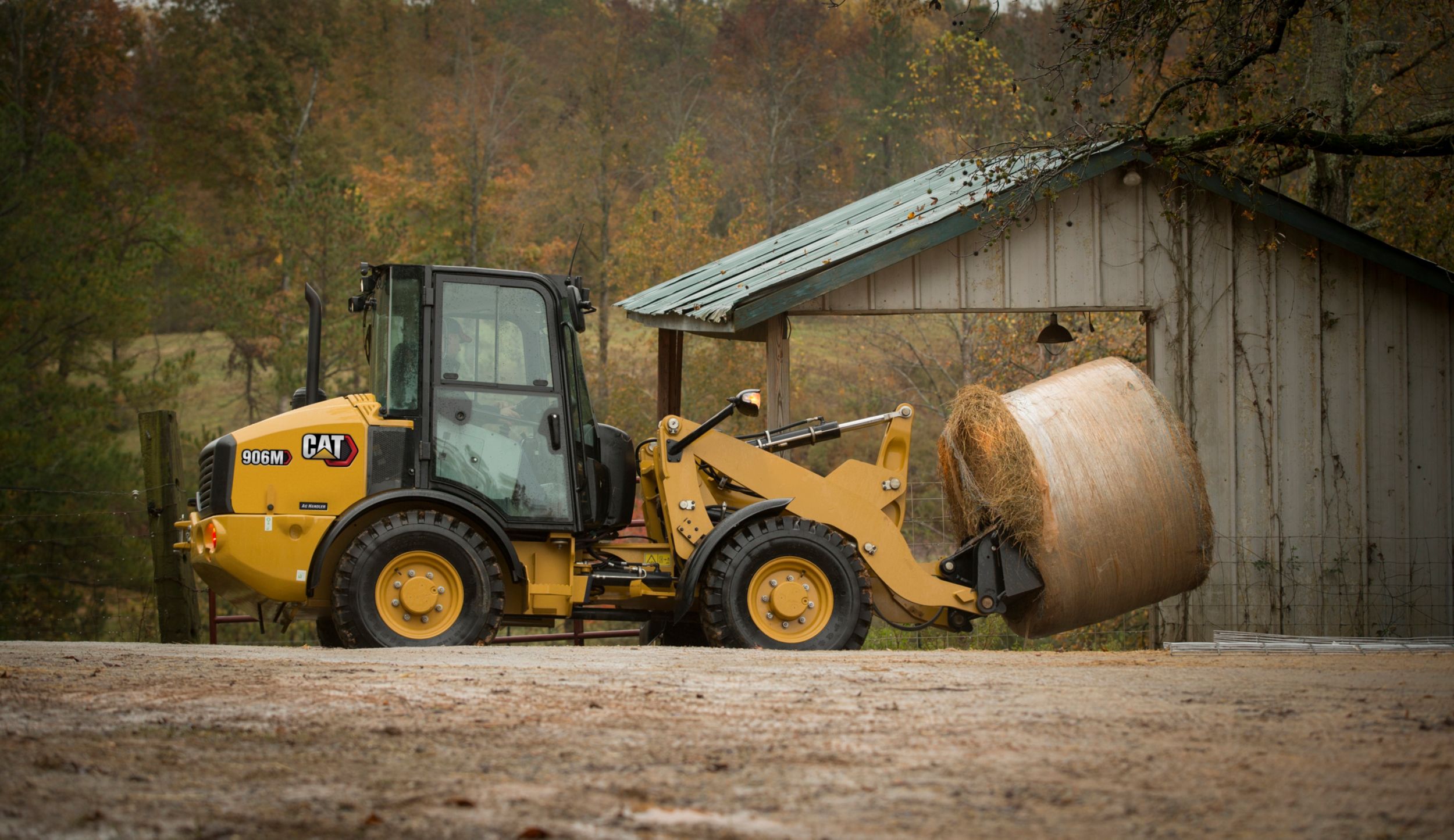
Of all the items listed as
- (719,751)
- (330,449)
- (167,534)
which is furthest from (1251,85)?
(167,534)

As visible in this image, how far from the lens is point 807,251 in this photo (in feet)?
33.2

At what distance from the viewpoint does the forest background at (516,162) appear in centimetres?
1468

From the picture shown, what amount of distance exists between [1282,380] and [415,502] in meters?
6.41

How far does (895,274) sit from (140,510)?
13.2 metres

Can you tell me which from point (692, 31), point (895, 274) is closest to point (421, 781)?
point (895, 274)

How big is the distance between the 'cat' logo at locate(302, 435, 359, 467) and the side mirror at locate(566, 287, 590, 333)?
145 centimetres

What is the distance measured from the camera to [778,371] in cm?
964

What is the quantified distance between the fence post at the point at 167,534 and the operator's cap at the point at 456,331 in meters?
3.34

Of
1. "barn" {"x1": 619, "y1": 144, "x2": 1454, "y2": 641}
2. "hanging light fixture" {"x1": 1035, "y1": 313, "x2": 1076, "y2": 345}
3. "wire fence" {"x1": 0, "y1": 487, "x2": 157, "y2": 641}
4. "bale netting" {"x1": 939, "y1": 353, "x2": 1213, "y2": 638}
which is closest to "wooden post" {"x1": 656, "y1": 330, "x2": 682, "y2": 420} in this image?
"barn" {"x1": 619, "y1": 144, "x2": 1454, "y2": 641}

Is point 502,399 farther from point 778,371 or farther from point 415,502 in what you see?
point 778,371

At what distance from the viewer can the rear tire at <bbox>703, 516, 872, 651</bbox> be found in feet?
25.7

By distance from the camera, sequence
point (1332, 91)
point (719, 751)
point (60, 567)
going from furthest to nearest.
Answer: point (60, 567)
point (1332, 91)
point (719, 751)

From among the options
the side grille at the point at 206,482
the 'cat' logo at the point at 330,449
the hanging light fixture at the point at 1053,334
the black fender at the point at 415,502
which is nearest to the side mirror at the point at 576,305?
the black fender at the point at 415,502

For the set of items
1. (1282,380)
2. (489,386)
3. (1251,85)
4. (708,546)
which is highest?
(1251,85)
